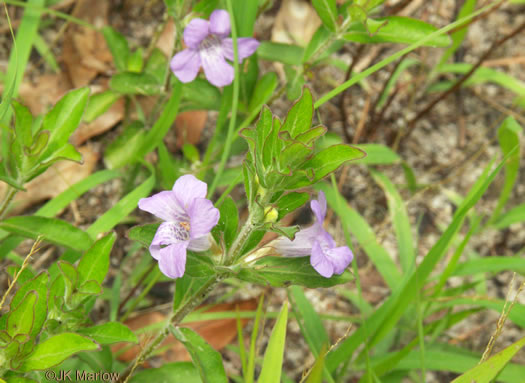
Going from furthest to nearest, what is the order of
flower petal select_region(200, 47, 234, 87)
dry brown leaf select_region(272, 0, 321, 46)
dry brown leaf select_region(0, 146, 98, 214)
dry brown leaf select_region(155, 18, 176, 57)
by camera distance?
dry brown leaf select_region(272, 0, 321, 46), dry brown leaf select_region(155, 18, 176, 57), dry brown leaf select_region(0, 146, 98, 214), flower petal select_region(200, 47, 234, 87)

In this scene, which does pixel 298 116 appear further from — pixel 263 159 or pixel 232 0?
pixel 232 0

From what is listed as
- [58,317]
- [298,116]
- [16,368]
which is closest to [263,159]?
[298,116]

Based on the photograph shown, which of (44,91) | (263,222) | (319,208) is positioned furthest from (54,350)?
(44,91)

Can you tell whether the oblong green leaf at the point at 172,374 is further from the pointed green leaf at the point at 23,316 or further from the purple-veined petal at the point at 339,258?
the purple-veined petal at the point at 339,258

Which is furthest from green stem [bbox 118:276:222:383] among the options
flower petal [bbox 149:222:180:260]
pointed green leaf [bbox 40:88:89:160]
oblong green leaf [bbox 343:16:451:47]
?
oblong green leaf [bbox 343:16:451:47]

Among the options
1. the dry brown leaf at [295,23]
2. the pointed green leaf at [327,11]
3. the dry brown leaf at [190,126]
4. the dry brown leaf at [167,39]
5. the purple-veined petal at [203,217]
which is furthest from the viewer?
the dry brown leaf at [295,23]

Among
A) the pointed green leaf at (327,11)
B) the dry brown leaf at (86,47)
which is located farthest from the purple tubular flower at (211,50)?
the dry brown leaf at (86,47)

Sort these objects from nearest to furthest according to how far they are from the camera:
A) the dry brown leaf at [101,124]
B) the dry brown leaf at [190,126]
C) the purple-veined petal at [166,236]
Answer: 1. the purple-veined petal at [166,236]
2. the dry brown leaf at [101,124]
3. the dry brown leaf at [190,126]

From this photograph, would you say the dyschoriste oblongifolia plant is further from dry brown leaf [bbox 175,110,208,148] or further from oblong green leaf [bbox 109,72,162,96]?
dry brown leaf [bbox 175,110,208,148]

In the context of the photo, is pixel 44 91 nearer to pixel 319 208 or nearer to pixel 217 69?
pixel 217 69
